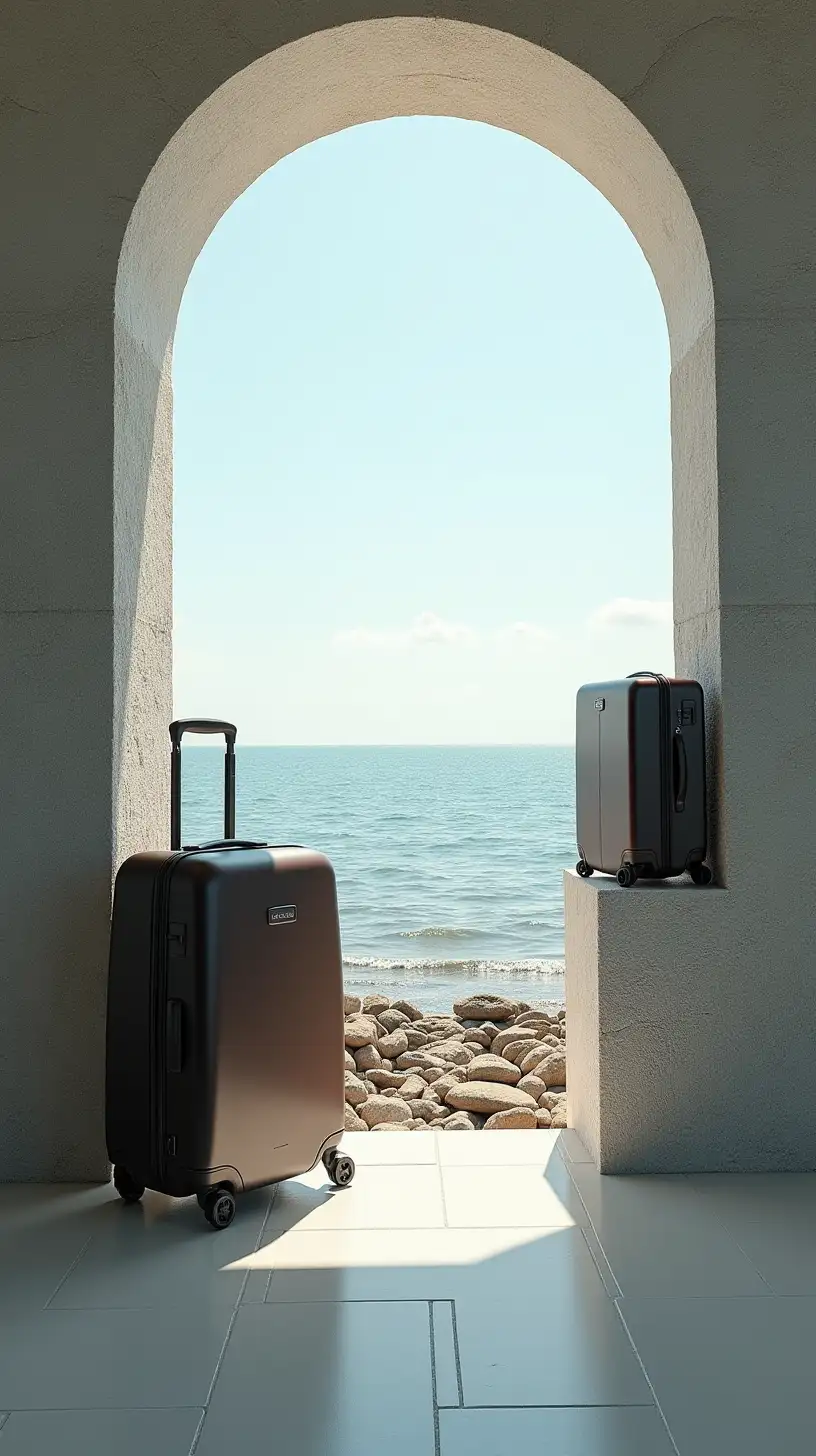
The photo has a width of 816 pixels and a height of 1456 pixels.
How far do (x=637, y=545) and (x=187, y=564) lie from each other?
10.2 meters

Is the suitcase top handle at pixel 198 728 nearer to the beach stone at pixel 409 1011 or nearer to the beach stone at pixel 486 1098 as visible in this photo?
the beach stone at pixel 486 1098

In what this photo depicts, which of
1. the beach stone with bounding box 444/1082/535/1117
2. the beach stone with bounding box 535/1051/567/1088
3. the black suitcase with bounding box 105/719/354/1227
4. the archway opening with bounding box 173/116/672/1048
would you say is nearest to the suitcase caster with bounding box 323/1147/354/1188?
the black suitcase with bounding box 105/719/354/1227

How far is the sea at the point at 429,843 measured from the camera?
34.1ft

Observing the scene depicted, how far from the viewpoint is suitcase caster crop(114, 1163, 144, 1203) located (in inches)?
108

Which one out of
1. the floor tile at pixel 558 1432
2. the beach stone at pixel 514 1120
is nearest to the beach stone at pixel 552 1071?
the beach stone at pixel 514 1120

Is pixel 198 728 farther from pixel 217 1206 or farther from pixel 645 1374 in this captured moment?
pixel 645 1374

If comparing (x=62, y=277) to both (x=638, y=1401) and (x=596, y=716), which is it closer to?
(x=596, y=716)

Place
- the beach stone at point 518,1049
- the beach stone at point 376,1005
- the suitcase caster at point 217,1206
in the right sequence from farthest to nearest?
the beach stone at point 376,1005
the beach stone at point 518,1049
the suitcase caster at point 217,1206

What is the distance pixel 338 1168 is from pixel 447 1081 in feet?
5.16

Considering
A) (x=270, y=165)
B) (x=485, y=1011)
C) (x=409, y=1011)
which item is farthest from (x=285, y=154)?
(x=485, y=1011)

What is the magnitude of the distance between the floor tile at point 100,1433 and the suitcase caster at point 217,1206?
72 cm

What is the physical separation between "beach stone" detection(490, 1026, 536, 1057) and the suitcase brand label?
2312 millimetres

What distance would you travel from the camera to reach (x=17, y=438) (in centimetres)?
299

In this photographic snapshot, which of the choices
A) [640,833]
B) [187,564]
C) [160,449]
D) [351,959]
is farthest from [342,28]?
[187,564]
